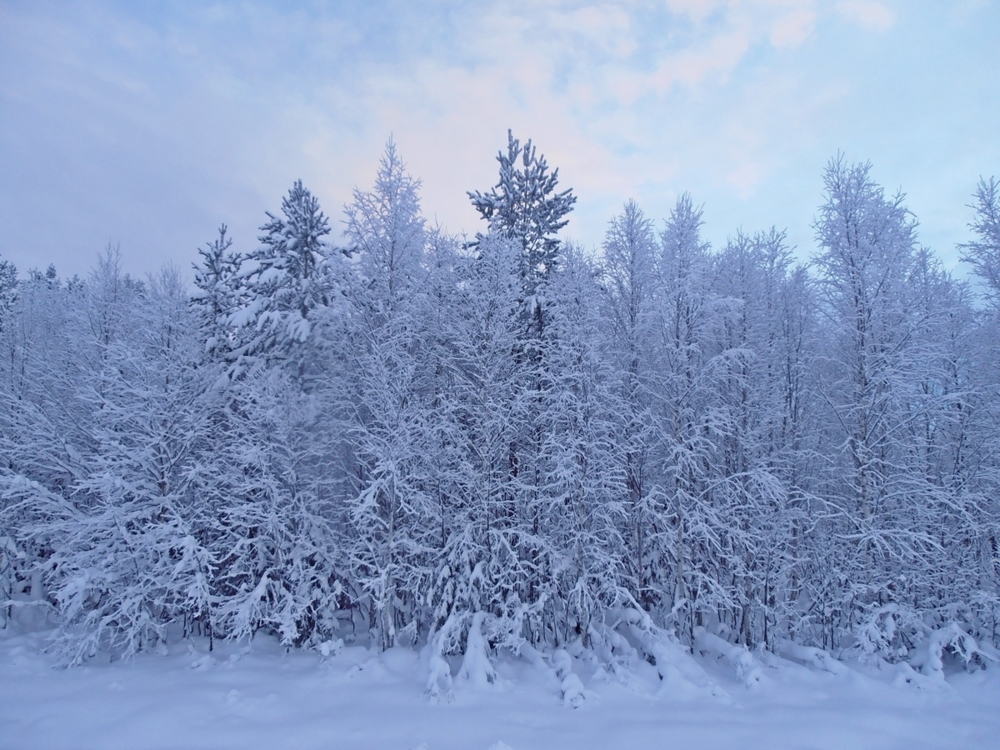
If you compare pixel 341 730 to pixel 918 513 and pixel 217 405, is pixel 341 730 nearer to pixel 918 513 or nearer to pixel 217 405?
pixel 217 405

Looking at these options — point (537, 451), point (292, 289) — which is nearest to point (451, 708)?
point (537, 451)

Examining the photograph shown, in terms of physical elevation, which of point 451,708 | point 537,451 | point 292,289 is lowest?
point 451,708

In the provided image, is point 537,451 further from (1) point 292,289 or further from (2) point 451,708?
(1) point 292,289

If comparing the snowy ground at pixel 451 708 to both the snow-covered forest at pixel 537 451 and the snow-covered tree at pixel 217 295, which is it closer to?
the snow-covered forest at pixel 537 451

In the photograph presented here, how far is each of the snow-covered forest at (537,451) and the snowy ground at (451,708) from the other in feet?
3.38

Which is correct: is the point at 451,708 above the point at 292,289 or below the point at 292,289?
below

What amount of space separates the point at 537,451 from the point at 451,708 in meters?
7.06

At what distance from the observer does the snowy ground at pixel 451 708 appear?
30.4 feet

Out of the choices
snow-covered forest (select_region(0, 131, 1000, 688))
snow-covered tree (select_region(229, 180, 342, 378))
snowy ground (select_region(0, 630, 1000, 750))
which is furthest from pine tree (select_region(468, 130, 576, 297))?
snowy ground (select_region(0, 630, 1000, 750))

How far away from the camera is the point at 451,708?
1055 centimetres

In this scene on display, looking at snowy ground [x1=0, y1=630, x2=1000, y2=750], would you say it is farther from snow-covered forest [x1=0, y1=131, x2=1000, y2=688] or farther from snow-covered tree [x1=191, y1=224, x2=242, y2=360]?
snow-covered tree [x1=191, y1=224, x2=242, y2=360]

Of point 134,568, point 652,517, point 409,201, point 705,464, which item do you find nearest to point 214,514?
point 134,568

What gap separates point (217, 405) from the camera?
15.0 m

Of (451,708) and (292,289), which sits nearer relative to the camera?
(451,708)
